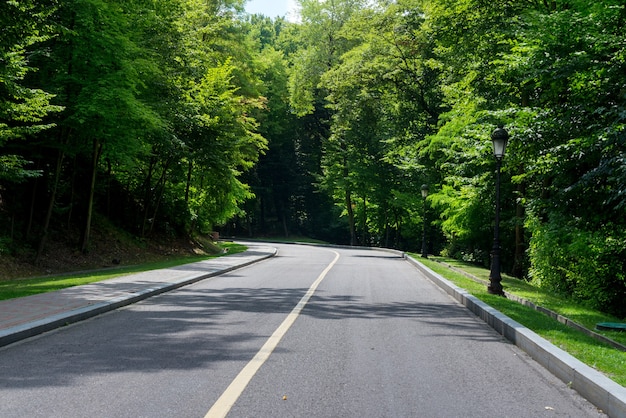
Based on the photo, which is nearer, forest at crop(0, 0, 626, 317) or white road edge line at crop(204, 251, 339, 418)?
white road edge line at crop(204, 251, 339, 418)

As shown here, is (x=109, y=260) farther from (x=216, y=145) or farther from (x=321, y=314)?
(x=321, y=314)

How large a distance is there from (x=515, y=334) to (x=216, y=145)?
23783 millimetres

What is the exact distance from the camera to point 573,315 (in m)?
11.3

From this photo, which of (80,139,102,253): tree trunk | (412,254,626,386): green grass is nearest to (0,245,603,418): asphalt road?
(412,254,626,386): green grass

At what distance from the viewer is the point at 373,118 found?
47.3 m

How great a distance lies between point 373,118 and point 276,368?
42.7 m

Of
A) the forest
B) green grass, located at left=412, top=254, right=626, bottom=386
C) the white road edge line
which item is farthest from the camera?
the forest

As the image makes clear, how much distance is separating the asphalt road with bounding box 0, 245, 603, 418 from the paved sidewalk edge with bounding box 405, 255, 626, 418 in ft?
0.38

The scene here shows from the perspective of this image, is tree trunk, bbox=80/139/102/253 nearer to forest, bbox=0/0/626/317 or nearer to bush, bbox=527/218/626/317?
forest, bbox=0/0/626/317

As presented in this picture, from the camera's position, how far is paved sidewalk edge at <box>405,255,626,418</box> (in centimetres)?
475

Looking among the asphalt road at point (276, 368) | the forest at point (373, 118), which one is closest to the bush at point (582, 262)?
the forest at point (373, 118)

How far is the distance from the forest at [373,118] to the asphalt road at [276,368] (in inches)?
217

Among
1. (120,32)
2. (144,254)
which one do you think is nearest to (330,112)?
(144,254)

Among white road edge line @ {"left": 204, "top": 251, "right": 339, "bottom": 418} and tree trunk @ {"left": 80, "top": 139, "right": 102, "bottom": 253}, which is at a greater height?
tree trunk @ {"left": 80, "top": 139, "right": 102, "bottom": 253}
